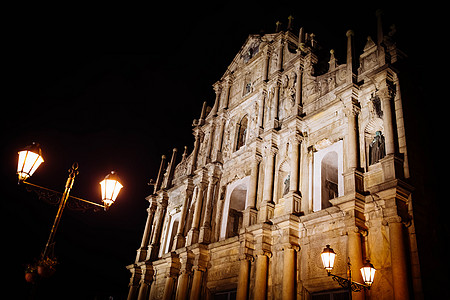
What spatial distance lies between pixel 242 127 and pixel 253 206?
6335mm

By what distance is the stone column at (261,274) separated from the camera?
13.8 metres

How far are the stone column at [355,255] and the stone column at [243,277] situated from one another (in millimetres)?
4686

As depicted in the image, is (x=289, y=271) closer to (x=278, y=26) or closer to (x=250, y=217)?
(x=250, y=217)

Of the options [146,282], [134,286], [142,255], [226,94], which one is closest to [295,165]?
[226,94]

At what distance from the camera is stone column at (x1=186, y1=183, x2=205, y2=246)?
62.8ft

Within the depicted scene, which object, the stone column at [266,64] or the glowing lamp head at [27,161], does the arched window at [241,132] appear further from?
the glowing lamp head at [27,161]

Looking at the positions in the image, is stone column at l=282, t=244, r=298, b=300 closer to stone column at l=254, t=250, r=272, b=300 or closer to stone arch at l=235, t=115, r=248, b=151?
stone column at l=254, t=250, r=272, b=300

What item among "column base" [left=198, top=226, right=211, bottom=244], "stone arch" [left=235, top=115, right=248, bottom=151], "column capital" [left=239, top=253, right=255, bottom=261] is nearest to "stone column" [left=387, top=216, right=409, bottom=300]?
"column capital" [left=239, top=253, right=255, bottom=261]

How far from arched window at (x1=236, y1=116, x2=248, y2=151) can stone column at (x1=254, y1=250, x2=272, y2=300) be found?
7554 mm

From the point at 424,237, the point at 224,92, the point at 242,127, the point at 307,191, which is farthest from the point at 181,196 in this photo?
the point at 424,237

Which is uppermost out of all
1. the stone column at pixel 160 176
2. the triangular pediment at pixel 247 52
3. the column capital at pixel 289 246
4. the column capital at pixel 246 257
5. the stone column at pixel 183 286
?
the triangular pediment at pixel 247 52

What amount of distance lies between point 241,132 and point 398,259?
41.2 ft

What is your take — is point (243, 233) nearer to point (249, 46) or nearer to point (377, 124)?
point (377, 124)

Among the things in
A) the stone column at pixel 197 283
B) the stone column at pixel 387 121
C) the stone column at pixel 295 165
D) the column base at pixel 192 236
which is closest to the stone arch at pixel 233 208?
the column base at pixel 192 236
